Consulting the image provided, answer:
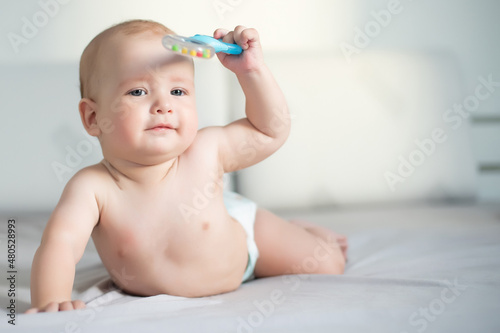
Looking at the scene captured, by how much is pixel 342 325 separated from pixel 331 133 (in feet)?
3.87

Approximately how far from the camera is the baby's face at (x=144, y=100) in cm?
87

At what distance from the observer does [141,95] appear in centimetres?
88

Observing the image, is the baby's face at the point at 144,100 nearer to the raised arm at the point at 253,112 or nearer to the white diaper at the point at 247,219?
the raised arm at the point at 253,112

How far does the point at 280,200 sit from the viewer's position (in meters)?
1.83

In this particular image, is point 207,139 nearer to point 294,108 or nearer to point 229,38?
point 229,38

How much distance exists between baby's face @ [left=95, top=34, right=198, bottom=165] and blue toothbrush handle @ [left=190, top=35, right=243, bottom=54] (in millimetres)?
57

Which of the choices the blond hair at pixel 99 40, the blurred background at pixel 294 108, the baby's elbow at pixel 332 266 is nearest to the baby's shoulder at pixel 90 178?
the blond hair at pixel 99 40

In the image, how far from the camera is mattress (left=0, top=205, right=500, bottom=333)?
751 mm

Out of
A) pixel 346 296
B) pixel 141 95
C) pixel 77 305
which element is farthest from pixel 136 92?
pixel 346 296

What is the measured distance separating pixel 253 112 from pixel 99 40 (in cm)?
29

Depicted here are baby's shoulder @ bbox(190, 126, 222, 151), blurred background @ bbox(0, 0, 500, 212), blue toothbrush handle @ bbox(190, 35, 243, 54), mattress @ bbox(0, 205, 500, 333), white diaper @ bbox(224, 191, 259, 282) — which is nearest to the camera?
mattress @ bbox(0, 205, 500, 333)

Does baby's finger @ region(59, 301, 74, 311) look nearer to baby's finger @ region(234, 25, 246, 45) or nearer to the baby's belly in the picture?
the baby's belly

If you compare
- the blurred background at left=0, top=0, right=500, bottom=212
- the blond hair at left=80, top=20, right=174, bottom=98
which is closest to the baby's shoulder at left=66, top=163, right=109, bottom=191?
the blond hair at left=80, top=20, right=174, bottom=98

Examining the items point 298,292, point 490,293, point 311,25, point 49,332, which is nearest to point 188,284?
point 298,292
